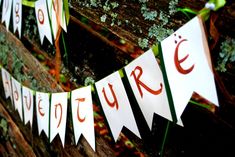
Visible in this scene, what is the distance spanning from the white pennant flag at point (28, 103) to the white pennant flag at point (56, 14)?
513mm

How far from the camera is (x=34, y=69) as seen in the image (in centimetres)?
188

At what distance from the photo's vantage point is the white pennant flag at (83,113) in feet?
4.11

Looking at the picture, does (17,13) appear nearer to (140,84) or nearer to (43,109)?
(43,109)

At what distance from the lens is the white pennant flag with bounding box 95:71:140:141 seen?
1.04 m

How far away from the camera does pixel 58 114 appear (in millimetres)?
1528

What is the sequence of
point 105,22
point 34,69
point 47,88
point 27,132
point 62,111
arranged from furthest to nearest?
point 27,132 → point 34,69 → point 47,88 → point 62,111 → point 105,22

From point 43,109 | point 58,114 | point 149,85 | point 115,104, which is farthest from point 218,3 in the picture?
point 43,109

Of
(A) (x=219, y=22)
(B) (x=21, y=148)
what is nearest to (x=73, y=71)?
(A) (x=219, y=22)

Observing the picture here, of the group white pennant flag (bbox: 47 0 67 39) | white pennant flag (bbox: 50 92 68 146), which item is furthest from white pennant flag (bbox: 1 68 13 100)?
white pennant flag (bbox: 47 0 67 39)

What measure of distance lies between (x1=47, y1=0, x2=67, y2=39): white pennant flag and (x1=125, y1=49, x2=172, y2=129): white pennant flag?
0.50 metres

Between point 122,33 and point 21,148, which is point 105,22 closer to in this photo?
point 122,33

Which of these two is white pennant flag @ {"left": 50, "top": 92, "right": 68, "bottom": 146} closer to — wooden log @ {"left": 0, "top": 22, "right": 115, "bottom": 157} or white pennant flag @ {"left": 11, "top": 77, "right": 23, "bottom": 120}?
wooden log @ {"left": 0, "top": 22, "right": 115, "bottom": 157}

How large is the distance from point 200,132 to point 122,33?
40cm

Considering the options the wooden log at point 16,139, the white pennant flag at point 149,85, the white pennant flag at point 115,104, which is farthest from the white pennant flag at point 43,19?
the wooden log at point 16,139
